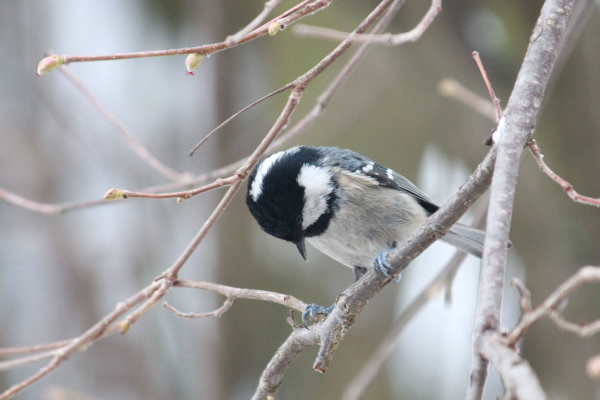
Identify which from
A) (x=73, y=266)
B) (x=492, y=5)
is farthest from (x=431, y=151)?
(x=73, y=266)

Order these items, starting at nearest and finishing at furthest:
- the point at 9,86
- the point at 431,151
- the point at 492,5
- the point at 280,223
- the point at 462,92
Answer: the point at 462,92 < the point at 280,223 < the point at 492,5 < the point at 431,151 < the point at 9,86

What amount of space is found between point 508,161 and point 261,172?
5.04ft

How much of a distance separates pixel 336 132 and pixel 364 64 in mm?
610

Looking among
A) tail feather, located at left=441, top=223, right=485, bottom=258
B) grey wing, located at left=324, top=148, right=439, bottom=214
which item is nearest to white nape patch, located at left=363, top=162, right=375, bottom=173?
grey wing, located at left=324, top=148, right=439, bottom=214

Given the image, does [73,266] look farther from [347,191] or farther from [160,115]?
[347,191]

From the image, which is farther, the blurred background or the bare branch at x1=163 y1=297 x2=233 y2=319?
the blurred background

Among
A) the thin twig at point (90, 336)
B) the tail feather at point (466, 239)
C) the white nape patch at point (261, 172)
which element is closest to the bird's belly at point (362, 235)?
the tail feather at point (466, 239)

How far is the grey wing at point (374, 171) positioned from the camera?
266 cm

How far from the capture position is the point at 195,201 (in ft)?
15.3

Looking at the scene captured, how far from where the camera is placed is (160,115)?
5152 mm

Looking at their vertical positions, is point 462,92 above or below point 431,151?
above

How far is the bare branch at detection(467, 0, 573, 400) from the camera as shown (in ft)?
2.85

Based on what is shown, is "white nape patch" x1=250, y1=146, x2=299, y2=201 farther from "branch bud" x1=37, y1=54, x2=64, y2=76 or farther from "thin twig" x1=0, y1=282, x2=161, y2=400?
"branch bud" x1=37, y1=54, x2=64, y2=76

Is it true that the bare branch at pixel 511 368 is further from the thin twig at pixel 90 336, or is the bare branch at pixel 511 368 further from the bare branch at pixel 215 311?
the thin twig at pixel 90 336
